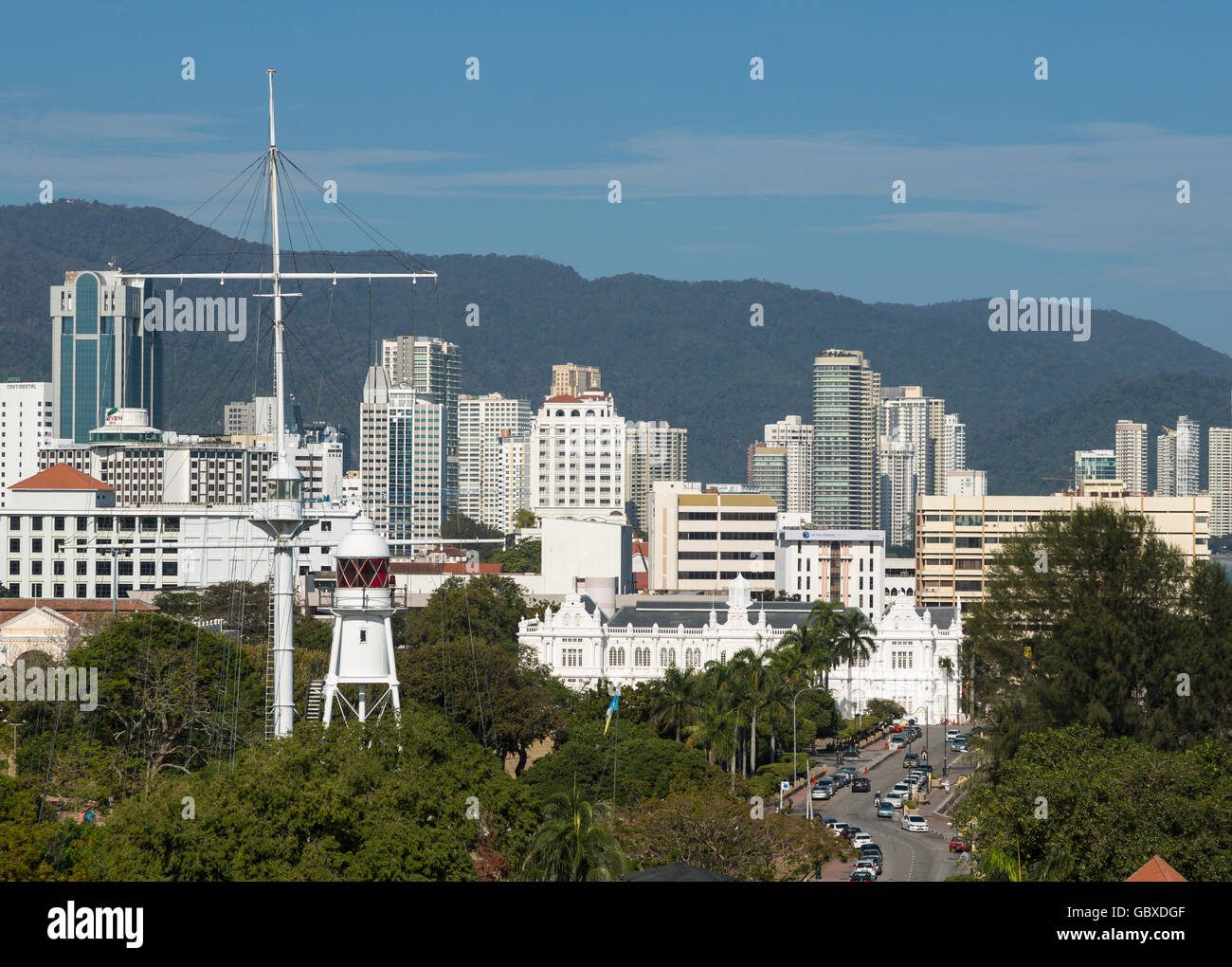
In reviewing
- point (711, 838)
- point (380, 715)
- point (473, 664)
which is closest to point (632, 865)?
point (711, 838)

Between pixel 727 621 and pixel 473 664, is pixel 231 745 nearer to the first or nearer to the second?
pixel 473 664

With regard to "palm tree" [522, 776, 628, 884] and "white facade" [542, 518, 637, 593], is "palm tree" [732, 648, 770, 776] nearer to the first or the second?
"palm tree" [522, 776, 628, 884]

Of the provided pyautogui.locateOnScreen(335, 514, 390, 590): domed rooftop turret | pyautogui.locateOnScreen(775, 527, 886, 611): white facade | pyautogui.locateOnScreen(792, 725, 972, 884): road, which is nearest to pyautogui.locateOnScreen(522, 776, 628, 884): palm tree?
pyautogui.locateOnScreen(792, 725, 972, 884): road

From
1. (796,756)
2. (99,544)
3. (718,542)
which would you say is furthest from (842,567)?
(796,756)

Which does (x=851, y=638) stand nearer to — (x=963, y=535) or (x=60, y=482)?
(x=963, y=535)

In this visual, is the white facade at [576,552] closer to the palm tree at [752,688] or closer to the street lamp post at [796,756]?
the street lamp post at [796,756]
